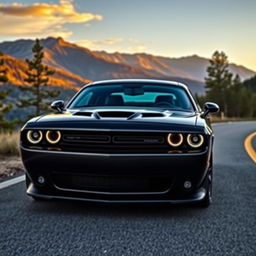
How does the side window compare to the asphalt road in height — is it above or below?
above

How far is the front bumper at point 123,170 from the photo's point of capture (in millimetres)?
3973

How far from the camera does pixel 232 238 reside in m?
3.48

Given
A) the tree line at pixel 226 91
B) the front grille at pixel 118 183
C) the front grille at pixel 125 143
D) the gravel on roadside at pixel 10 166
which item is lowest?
the tree line at pixel 226 91

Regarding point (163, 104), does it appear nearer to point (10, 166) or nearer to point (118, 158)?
point (118, 158)

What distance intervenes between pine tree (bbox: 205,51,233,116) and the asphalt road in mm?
81272

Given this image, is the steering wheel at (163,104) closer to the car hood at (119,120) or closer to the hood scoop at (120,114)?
the car hood at (119,120)

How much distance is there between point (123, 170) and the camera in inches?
156

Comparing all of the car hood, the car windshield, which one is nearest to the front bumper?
the car hood

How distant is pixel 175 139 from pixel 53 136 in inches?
43.1

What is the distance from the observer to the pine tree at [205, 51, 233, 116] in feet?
276

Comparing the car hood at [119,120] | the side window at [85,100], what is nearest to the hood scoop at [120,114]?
the car hood at [119,120]

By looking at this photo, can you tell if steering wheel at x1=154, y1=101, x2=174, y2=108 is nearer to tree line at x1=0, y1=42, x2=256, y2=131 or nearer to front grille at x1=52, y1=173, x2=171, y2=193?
front grille at x1=52, y1=173, x2=171, y2=193

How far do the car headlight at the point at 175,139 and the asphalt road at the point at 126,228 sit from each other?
26.3 inches

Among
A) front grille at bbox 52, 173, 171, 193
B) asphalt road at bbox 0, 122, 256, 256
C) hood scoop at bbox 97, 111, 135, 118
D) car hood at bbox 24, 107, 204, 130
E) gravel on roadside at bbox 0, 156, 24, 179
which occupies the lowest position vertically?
gravel on roadside at bbox 0, 156, 24, 179
